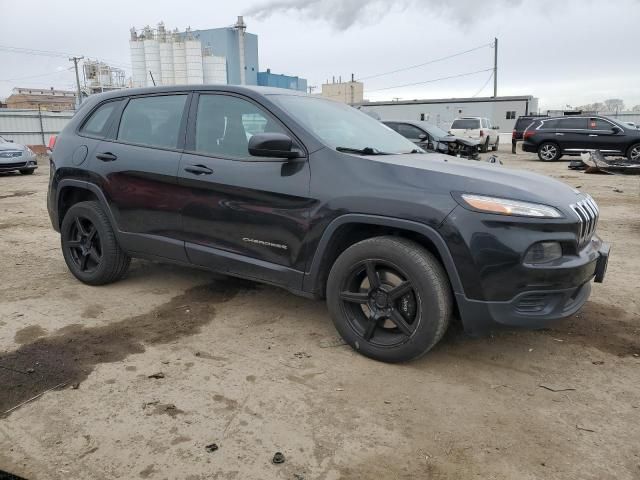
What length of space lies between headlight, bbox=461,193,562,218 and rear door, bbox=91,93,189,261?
84.7 inches

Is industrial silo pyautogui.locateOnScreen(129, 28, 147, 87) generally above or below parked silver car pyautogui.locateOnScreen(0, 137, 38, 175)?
above

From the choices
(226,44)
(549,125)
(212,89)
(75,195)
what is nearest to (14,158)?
(75,195)

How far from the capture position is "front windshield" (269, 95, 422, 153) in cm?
352

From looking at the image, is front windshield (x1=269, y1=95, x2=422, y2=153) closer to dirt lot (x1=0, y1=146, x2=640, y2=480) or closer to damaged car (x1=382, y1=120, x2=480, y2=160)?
dirt lot (x1=0, y1=146, x2=640, y2=480)

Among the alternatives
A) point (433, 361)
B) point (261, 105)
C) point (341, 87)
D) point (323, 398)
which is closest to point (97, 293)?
point (261, 105)

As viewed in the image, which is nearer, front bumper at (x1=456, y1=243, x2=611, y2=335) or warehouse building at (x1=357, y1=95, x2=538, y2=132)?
front bumper at (x1=456, y1=243, x2=611, y2=335)

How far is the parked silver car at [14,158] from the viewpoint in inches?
571

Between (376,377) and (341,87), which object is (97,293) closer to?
(376,377)

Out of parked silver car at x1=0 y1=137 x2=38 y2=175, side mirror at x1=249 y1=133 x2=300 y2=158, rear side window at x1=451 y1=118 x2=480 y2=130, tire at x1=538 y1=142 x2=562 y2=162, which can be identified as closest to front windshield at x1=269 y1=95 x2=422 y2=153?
side mirror at x1=249 y1=133 x2=300 y2=158

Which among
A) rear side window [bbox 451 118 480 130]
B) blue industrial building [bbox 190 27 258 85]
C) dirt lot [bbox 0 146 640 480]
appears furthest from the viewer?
blue industrial building [bbox 190 27 258 85]

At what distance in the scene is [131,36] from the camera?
47.1m

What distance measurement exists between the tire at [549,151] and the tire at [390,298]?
1820 centimetres

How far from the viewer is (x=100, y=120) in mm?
4527

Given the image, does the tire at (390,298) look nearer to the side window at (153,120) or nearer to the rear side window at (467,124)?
the side window at (153,120)
